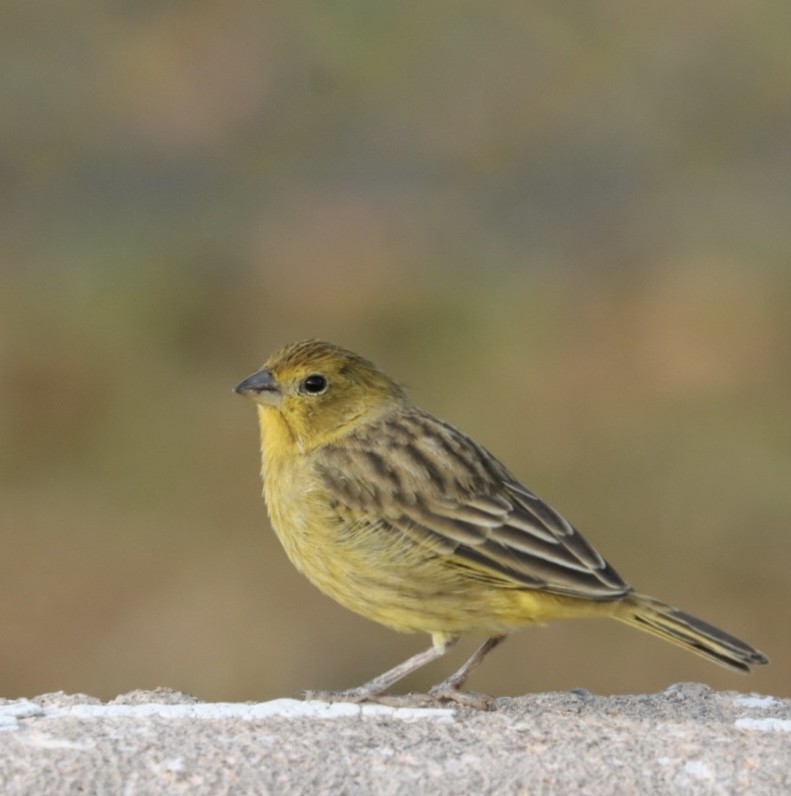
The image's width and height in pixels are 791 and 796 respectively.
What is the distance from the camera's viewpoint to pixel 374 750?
5742 mm

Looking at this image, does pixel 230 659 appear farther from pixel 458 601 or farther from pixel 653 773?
pixel 653 773

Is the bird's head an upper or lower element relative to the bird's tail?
upper

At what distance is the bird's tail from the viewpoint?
6.78 m

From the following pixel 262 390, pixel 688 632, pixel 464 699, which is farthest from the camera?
pixel 262 390

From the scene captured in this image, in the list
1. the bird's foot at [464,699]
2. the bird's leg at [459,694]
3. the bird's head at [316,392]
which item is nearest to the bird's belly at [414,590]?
the bird's leg at [459,694]

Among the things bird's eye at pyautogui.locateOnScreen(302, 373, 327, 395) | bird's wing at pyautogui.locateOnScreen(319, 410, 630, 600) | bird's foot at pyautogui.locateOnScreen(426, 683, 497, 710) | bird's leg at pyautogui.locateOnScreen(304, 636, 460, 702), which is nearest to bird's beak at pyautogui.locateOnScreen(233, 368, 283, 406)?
bird's eye at pyautogui.locateOnScreen(302, 373, 327, 395)

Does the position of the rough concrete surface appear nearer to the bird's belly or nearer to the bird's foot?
the bird's foot

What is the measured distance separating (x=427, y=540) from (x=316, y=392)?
38.9 inches

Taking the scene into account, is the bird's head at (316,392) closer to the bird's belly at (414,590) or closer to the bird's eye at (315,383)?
the bird's eye at (315,383)

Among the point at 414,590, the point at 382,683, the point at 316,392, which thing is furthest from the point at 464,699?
the point at 316,392

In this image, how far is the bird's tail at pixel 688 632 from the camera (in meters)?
6.78

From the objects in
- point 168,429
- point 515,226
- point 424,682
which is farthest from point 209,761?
point 515,226

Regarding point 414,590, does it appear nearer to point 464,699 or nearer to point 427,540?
point 427,540

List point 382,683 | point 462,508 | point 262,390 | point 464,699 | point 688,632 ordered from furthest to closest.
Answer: point 262,390
point 462,508
point 688,632
point 382,683
point 464,699
